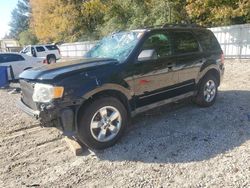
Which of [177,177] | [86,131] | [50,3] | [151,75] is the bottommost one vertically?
[177,177]

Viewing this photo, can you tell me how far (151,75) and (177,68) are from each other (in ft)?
2.48

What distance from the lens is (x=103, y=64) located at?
4301 millimetres

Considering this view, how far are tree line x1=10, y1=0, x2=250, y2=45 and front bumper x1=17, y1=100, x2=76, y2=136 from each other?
5.59 metres

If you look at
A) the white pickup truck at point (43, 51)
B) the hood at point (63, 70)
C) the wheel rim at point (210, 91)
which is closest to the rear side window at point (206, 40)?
the wheel rim at point (210, 91)

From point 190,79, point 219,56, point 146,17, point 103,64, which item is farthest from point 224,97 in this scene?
point 146,17

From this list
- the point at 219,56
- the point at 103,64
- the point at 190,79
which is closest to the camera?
the point at 103,64

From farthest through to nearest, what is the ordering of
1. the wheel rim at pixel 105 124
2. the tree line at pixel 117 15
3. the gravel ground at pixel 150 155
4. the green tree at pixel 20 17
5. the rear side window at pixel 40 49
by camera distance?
the green tree at pixel 20 17 → the rear side window at pixel 40 49 → the tree line at pixel 117 15 → the wheel rim at pixel 105 124 → the gravel ground at pixel 150 155

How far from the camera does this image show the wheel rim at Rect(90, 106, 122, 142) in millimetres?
4162

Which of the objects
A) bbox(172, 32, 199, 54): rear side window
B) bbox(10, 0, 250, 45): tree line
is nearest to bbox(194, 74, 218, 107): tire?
bbox(172, 32, 199, 54): rear side window

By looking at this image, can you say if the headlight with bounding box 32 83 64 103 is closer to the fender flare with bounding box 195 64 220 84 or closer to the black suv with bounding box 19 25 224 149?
the black suv with bounding box 19 25 224 149

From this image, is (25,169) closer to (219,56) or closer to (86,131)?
(86,131)

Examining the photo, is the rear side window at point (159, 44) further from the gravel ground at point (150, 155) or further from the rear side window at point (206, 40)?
the gravel ground at point (150, 155)

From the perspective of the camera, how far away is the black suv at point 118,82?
386cm

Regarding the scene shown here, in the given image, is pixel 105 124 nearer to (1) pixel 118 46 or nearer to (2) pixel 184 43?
(1) pixel 118 46
